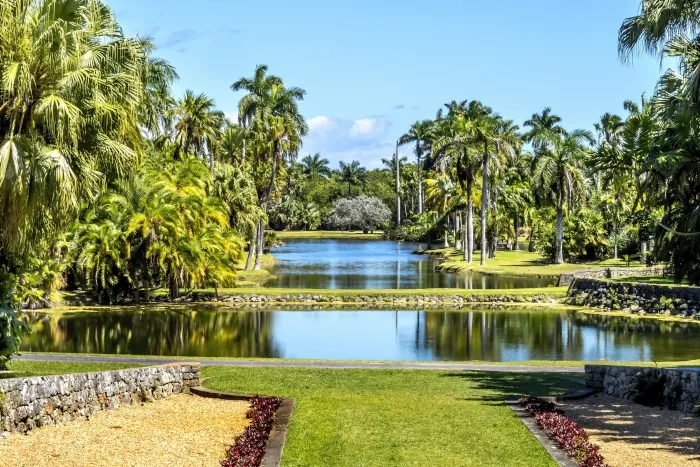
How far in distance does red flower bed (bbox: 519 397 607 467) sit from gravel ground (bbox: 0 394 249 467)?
5389 millimetres

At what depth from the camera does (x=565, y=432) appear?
14406 millimetres

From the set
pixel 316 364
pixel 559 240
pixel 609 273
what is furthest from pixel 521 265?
pixel 316 364

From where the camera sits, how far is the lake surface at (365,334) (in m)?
29.2

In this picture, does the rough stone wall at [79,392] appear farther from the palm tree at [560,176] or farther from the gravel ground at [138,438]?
the palm tree at [560,176]

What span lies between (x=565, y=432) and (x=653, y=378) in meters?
4.67

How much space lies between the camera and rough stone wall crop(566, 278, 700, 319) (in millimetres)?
39594

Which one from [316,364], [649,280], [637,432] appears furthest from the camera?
[649,280]

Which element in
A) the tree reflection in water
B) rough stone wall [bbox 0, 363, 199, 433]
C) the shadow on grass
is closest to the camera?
rough stone wall [bbox 0, 363, 199, 433]

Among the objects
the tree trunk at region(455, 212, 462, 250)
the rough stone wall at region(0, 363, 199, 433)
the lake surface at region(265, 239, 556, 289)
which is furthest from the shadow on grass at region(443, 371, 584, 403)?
the tree trunk at region(455, 212, 462, 250)

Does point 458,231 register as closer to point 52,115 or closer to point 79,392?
point 79,392

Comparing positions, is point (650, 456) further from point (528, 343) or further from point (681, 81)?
point (528, 343)

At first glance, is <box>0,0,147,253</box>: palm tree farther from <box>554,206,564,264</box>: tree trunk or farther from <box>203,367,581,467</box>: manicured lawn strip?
<box>554,206,564,264</box>: tree trunk

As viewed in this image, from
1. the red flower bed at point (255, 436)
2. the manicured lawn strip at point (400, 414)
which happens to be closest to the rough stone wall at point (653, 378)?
the manicured lawn strip at point (400, 414)

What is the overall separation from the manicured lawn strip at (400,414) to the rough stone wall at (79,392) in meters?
1.63
